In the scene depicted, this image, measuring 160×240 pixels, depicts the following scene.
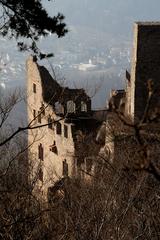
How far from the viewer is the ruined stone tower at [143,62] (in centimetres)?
3138

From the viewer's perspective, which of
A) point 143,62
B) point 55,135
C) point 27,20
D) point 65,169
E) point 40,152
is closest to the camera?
point 27,20

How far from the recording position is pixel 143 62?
31.9m

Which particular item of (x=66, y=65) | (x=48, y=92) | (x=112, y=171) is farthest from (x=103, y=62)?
(x=112, y=171)

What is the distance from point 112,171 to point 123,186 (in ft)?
8.87

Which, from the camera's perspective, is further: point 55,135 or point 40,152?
point 40,152

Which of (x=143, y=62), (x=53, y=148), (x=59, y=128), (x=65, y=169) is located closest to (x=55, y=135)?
(x=59, y=128)

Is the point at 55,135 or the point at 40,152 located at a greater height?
the point at 55,135

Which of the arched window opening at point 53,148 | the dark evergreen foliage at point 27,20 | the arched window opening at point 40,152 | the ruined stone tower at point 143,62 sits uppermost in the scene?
the dark evergreen foliage at point 27,20

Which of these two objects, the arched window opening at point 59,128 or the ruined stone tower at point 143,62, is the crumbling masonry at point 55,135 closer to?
the arched window opening at point 59,128

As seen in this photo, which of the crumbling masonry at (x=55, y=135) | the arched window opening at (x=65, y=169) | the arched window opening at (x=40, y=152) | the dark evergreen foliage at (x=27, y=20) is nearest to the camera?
the dark evergreen foliage at (x=27, y=20)

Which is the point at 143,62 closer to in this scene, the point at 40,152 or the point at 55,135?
the point at 55,135

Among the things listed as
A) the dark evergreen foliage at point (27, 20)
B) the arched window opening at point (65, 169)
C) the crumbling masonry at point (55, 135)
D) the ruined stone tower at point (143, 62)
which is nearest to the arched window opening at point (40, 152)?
the crumbling masonry at point (55, 135)

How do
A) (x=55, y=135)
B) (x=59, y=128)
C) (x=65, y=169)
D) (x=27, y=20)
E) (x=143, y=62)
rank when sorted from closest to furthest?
(x=27, y=20), (x=143, y=62), (x=65, y=169), (x=59, y=128), (x=55, y=135)

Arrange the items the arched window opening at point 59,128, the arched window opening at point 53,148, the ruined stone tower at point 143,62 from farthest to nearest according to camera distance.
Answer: the arched window opening at point 53,148
the arched window opening at point 59,128
the ruined stone tower at point 143,62
